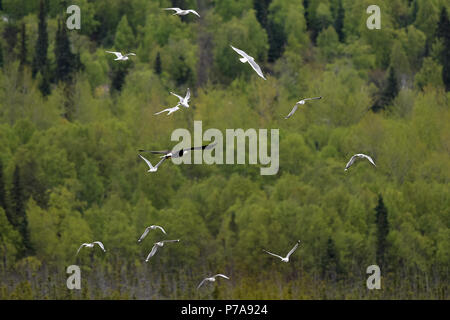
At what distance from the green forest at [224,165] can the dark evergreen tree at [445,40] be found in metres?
0.17

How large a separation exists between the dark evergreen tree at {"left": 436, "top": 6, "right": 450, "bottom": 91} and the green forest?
0.56ft

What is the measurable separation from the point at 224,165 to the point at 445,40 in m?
39.1

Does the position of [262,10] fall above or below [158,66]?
above

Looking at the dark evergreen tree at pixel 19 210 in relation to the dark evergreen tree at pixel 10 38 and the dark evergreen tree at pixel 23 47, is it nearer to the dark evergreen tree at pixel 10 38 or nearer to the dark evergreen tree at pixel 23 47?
the dark evergreen tree at pixel 23 47

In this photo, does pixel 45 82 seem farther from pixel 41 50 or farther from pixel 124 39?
pixel 124 39

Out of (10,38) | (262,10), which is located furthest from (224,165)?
(262,10)

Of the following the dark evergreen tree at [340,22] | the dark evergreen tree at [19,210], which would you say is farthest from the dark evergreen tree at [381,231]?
the dark evergreen tree at [340,22]

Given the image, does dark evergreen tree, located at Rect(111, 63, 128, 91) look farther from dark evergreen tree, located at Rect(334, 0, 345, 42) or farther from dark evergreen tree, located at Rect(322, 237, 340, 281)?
dark evergreen tree, located at Rect(322, 237, 340, 281)

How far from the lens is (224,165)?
8525 cm

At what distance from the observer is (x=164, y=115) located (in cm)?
9788

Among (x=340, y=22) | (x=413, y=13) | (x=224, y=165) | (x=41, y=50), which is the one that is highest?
(x=413, y=13)

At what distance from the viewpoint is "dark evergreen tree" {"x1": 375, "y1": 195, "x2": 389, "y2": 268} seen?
69438mm

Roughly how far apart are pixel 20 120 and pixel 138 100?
45.8ft
